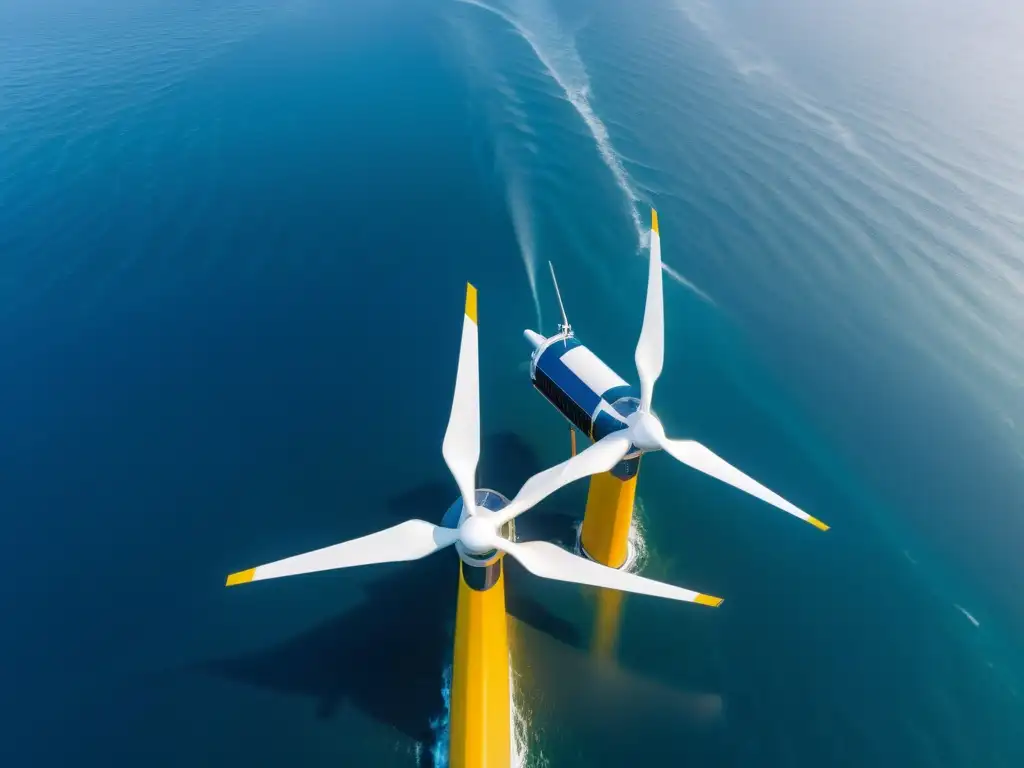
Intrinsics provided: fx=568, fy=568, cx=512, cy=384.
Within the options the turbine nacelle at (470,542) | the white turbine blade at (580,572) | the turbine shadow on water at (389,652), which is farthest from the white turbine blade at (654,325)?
the turbine shadow on water at (389,652)

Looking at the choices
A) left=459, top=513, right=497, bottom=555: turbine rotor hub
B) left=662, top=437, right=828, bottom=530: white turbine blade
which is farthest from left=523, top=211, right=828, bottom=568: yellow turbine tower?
left=459, top=513, right=497, bottom=555: turbine rotor hub

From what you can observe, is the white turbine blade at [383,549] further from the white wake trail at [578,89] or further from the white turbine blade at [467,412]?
the white wake trail at [578,89]

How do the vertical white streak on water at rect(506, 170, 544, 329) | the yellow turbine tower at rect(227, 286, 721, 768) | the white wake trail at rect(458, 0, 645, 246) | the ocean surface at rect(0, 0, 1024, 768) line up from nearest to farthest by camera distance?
1. the yellow turbine tower at rect(227, 286, 721, 768)
2. the ocean surface at rect(0, 0, 1024, 768)
3. the vertical white streak on water at rect(506, 170, 544, 329)
4. the white wake trail at rect(458, 0, 645, 246)

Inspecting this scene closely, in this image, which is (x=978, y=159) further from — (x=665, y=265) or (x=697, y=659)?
(x=697, y=659)

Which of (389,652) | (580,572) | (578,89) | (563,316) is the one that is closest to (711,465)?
(580,572)

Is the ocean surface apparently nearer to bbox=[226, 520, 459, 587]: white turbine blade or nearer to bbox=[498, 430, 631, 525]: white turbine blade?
bbox=[226, 520, 459, 587]: white turbine blade

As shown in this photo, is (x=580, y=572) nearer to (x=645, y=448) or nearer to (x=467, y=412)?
→ (x=645, y=448)

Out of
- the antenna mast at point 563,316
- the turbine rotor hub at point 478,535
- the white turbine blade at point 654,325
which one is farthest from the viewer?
the antenna mast at point 563,316

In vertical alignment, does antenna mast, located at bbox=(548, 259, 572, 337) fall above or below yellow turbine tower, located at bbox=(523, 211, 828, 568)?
above
